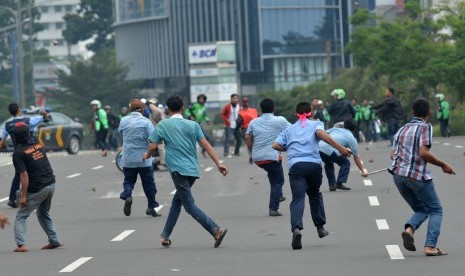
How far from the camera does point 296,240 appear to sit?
48.8 ft

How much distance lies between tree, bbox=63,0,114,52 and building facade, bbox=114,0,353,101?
369 cm

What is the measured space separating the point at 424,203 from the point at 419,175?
293 mm

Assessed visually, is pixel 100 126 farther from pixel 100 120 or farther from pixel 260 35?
pixel 260 35

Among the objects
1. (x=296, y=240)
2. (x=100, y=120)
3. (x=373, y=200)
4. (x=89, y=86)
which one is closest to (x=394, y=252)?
(x=296, y=240)

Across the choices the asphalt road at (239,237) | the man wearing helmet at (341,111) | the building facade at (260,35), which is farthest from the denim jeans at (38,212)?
the building facade at (260,35)

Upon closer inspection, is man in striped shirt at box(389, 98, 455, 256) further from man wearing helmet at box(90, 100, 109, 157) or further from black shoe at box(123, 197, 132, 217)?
man wearing helmet at box(90, 100, 109, 157)

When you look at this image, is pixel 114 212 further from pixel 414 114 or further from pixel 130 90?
pixel 130 90

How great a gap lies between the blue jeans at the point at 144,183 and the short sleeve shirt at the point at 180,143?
13.0 ft

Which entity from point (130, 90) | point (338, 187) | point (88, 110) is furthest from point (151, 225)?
point (130, 90)

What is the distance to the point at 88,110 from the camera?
355 ft

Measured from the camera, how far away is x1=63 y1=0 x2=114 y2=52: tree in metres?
135

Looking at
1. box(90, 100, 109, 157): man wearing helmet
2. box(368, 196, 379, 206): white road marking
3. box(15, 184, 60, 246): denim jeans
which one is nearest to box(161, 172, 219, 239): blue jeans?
box(15, 184, 60, 246): denim jeans

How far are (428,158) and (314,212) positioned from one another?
91.5 inches

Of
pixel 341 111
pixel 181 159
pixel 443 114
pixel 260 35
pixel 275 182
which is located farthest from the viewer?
pixel 260 35
